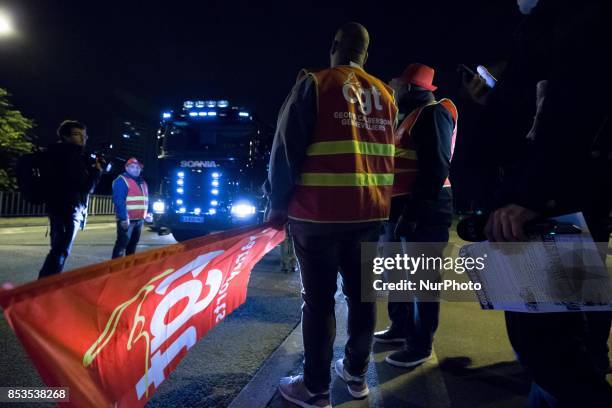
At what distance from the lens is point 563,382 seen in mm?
1237

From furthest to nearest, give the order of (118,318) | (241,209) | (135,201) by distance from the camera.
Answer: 1. (241,209)
2. (135,201)
3. (118,318)

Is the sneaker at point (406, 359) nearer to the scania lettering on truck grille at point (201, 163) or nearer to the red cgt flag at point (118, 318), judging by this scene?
the red cgt flag at point (118, 318)

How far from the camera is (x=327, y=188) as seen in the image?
195 centimetres

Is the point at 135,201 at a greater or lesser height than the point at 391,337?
greater

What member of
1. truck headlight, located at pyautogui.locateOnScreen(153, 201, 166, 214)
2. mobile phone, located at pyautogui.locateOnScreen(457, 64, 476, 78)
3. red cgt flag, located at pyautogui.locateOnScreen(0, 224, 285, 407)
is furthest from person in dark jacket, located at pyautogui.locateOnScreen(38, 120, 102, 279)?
truck headlight, located at pyautogui.locateOnScreen(153, 201, 166, 214)

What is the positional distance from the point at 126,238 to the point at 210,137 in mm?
4179

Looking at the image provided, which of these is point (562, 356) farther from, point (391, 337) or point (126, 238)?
point (126, 238)

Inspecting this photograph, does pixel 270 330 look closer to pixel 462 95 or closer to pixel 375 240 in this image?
pixel 375 240

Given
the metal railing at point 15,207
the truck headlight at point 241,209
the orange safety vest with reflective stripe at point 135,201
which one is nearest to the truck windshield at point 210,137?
the truck headlight at point 241,209

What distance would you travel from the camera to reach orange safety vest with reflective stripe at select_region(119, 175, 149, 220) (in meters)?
5.96

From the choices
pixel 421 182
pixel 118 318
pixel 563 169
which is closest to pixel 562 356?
pixel 563 169

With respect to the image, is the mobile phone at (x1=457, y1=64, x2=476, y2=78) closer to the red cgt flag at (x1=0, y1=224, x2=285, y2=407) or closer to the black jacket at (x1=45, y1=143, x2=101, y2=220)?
the red cgt flag at (x1=0, y1=224, x2=285, y2=407)

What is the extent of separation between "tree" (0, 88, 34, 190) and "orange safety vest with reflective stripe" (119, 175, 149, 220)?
20883 mm

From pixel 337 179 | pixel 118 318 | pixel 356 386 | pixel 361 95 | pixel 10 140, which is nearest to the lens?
pixel 118 318
